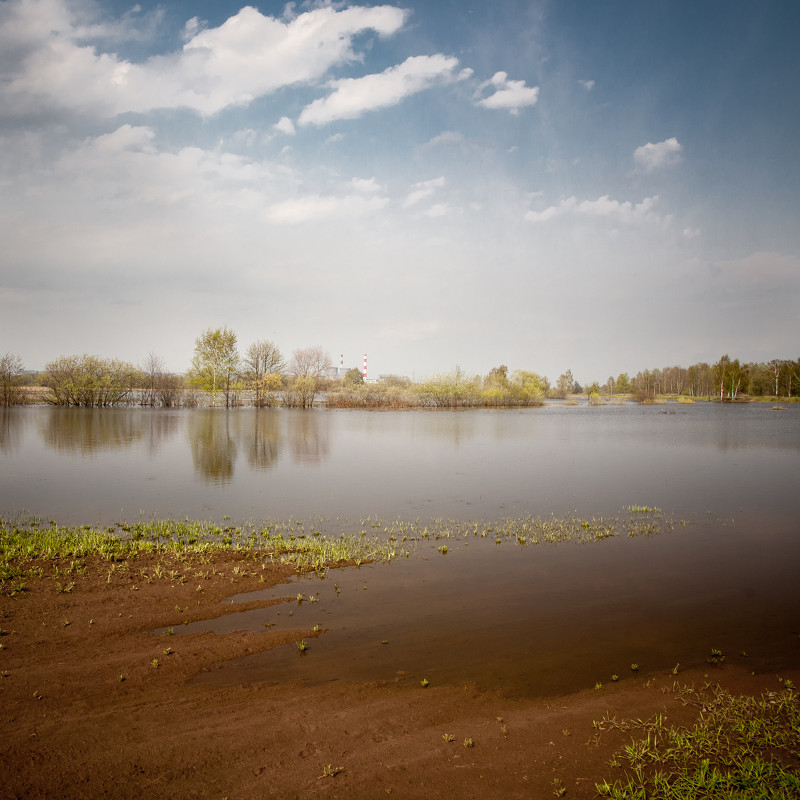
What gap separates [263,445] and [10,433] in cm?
1683

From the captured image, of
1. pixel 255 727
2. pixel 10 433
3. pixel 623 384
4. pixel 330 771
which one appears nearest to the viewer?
pixel 330 771

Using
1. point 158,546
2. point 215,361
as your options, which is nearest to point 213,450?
point 158,546

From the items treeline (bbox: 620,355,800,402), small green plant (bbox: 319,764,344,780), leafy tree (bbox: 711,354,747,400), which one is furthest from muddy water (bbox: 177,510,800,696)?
leafy tree (bbox: 711,354,747,400)

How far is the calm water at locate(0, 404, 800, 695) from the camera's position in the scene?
21.4 ft

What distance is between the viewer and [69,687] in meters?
5.25

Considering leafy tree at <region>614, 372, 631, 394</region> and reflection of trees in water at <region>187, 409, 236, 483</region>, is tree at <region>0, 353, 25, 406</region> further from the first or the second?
leafy tree at <region>614, 372, 631, 394</region>

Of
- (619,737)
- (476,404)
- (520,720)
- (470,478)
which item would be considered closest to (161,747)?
(520,720)

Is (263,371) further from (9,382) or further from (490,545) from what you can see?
(490,545)

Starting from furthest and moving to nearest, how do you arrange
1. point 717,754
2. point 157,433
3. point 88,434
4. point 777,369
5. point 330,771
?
point 777,369 < point 157,433 < point 88,434 < point 717,754 < point 330,771


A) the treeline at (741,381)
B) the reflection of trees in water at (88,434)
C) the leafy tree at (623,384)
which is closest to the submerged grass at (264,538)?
the reflection of trees in water at (88,434)

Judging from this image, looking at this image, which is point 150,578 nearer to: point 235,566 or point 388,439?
point 235,566

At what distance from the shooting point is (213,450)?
2588 centimetres

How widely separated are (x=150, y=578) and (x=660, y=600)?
8991 mm

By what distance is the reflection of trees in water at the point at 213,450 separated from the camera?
19500 millimetres
